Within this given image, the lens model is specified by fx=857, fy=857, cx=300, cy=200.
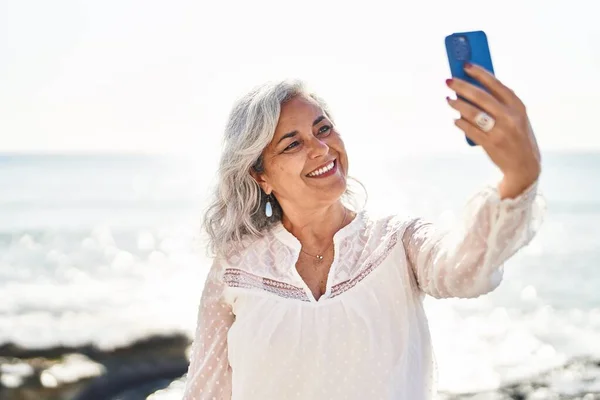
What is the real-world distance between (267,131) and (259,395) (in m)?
0.80

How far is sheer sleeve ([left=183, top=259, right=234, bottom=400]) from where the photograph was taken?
2.74 meters

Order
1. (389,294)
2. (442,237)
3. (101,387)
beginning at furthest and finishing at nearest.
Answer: (101,387), (389,294), (442,237)

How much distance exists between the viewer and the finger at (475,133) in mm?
1661

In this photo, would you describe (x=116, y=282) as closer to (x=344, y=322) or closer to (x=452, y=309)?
(x=452, y=309)

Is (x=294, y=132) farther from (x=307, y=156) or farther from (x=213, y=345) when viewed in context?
(x=213, y=345)

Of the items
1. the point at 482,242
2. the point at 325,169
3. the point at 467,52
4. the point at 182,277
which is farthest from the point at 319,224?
the point at 182,277

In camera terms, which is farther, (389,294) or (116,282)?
(116,282)

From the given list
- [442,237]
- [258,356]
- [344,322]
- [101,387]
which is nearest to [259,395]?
[258,356]

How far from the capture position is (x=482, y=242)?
1.89 metres

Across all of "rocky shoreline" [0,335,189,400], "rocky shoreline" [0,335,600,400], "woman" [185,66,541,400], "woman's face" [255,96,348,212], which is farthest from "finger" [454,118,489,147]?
"rocky shoreline" [0,335,189,400]

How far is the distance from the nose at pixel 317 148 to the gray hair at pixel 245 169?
0.45 ft

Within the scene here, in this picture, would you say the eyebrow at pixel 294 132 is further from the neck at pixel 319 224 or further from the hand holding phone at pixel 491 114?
the hand holding phone at pixel 491 114

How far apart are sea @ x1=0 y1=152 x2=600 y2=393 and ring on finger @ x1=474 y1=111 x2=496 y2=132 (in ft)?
0.69

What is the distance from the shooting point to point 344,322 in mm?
2443
